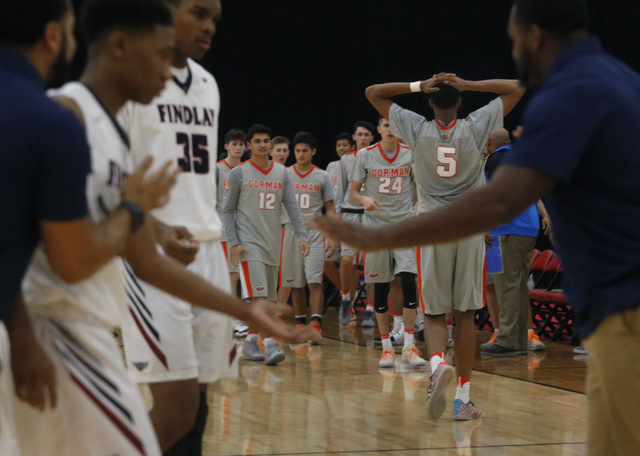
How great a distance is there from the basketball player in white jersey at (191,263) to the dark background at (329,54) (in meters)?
11.7

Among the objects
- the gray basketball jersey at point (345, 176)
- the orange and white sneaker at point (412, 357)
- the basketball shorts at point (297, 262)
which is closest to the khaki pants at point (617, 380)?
the orange and white sneaker at point (412, 357)

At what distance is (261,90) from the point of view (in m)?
16.6

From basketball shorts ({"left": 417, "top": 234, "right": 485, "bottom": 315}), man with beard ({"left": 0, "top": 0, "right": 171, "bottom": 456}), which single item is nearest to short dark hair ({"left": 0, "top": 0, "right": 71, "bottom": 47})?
man with beard ({"left": 0, "top": 0, "right": 171, "bottom": 456})

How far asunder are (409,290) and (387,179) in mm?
1633

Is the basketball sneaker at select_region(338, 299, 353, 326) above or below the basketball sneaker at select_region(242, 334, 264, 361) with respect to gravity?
below

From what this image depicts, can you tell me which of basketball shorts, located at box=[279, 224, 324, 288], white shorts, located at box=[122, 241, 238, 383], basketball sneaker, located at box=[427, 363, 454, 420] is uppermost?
white shorts, located at box=[122, 241, 238, 383]

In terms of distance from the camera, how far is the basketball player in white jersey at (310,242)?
1077 cm

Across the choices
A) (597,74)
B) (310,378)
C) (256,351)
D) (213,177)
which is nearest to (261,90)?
(256,351)

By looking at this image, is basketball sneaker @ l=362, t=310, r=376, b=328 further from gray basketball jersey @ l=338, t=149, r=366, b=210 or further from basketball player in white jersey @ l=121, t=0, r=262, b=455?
basketball player in white jersey @ l=121, t=0, r=262, b=455

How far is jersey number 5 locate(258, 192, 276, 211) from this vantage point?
919 centimetres

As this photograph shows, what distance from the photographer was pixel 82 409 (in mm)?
2350

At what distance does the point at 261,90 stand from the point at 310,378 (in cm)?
950

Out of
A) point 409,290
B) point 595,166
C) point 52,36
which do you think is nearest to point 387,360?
point 409,290

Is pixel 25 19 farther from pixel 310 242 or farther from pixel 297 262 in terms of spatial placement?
pixel 310 242
